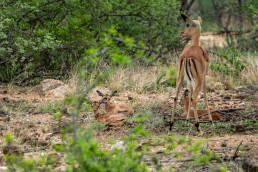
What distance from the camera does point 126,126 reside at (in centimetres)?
794

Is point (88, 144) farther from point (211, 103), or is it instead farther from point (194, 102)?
point (211, 103)

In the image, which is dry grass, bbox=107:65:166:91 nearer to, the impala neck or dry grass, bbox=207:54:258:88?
dry grass, bbox=207:54:258:88

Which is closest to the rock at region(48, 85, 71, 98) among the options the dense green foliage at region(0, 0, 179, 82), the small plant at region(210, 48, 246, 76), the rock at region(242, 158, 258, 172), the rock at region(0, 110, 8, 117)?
the dense green foliage at region(0, 0, 179, 82)

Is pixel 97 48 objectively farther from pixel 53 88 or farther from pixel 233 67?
pixel 233 67

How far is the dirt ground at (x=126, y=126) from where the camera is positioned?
6.47m

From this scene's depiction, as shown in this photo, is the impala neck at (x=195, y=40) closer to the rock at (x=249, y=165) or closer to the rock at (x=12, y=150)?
the rock at (x=249, y=165)

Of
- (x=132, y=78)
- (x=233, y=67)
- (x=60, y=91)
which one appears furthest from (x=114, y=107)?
(x=233, y=67)

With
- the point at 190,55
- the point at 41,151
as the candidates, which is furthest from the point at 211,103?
the point at 41,151

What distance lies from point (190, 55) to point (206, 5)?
477 inches

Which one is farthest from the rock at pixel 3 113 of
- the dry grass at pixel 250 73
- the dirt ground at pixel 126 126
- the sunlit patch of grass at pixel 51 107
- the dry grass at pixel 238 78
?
the dry grass at pixel 250 73

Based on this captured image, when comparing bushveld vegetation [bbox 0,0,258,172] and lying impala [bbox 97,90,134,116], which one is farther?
bushveld vegetation [bbox 0,0,258,172]

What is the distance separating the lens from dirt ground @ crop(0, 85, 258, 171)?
6.47 meters

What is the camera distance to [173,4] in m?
12.4

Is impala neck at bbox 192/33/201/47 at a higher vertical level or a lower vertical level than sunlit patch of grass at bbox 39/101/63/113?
higher
